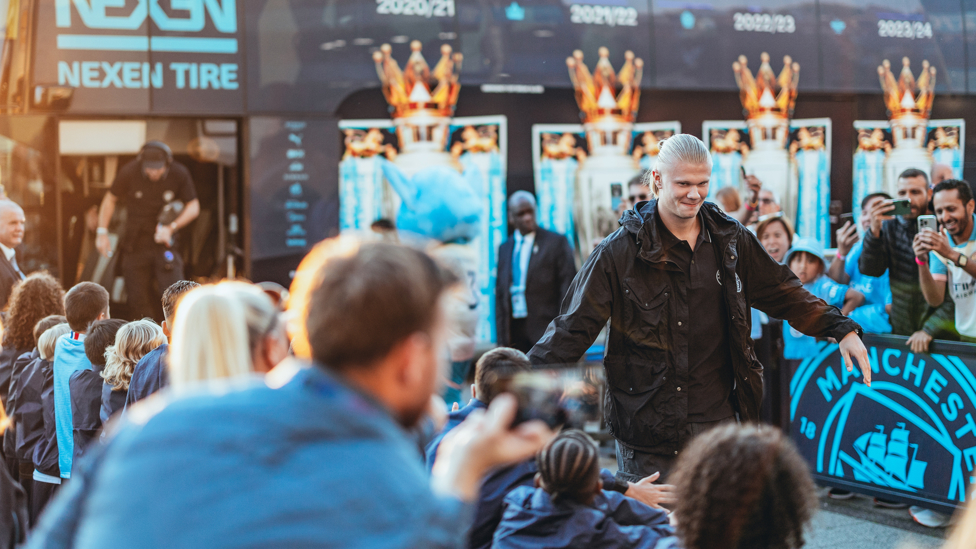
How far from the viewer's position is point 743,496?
183 cm

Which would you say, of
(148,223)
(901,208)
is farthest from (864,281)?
(148,223)

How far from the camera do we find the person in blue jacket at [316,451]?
1116mm

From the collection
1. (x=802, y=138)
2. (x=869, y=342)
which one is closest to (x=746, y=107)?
(x=802, y=138)

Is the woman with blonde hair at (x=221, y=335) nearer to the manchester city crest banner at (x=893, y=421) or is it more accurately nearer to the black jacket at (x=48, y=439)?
the black jacket at (x=48, y=439)

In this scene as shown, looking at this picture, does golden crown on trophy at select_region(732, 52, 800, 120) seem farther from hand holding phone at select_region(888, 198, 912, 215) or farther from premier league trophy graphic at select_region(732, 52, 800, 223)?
hand holding phone at select_region(888, 198, 912, 215)

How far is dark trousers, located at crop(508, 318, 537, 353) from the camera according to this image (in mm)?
8062

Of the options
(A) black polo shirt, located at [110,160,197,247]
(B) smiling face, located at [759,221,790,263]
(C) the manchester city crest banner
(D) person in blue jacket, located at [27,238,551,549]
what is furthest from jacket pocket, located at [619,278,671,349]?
(A) black polo shirt, located at [110,160,197,247]

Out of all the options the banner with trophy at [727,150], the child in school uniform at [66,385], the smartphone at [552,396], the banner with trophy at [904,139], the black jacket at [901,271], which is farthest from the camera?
the banner with trophy at [904,139]

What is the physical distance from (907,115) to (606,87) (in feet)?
12.4

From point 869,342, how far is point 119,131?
18.4ft

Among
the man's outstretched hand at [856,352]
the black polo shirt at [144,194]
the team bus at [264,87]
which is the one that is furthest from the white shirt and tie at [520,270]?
the man's outstretched hand at [856,352]

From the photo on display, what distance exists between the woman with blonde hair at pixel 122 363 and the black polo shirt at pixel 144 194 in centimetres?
364

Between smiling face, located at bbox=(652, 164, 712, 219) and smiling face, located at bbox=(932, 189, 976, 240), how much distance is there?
109 inches

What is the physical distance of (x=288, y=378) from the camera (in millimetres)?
1348
